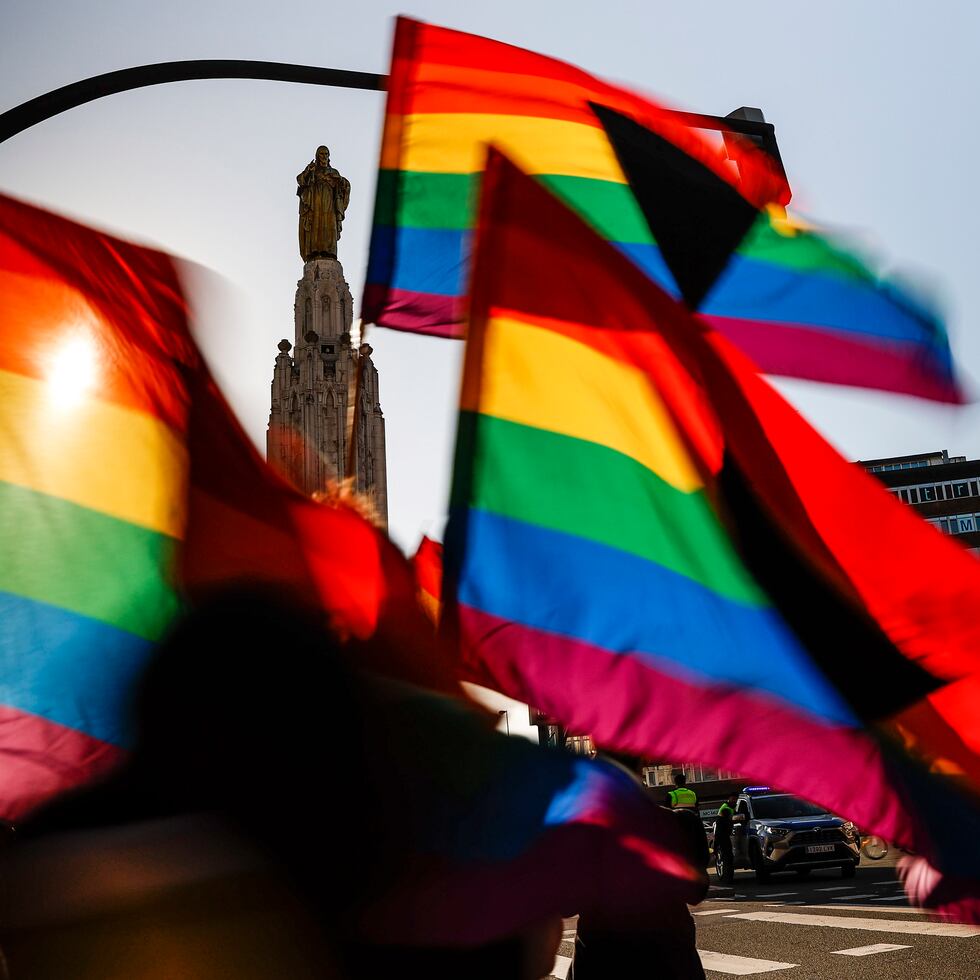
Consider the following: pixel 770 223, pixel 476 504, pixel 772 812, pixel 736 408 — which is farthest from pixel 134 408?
pixel 772 812

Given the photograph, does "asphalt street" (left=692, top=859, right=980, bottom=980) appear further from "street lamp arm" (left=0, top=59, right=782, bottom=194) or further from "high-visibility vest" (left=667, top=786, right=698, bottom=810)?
"street lamp arm" (left=0, top=59, right=782, bottom=194)

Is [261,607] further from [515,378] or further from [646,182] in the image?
[646,182]

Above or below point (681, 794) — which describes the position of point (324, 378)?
above

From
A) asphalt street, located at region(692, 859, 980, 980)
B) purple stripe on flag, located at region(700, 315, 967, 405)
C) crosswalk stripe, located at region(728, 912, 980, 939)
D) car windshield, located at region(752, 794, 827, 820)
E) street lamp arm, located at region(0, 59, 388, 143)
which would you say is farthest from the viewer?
car windshield, located at region(752, 794, 827, 820)

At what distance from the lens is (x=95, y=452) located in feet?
9.52

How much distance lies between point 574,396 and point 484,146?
1.90 meters


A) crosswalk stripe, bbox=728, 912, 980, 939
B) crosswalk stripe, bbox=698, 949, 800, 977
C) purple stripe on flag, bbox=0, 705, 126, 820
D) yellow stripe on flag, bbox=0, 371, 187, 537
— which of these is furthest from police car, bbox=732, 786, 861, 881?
purple stripe on flag, bbox=0, 705, 126, 820

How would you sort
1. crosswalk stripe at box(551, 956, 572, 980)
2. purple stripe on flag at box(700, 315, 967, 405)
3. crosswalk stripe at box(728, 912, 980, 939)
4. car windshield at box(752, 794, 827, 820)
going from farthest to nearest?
1. car windshield at box(752, 794, 827, 820)
2. crosswalk stripe at box(728, 912, 980, 939)
3. crosswalk stripe at box(551, 956, 572, 980)
4. purple stripe on flag at box(700, 315, 967, 405)

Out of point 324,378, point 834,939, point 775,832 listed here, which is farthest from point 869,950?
point 324,378

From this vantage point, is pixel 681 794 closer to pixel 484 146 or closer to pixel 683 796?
pixel 683 796

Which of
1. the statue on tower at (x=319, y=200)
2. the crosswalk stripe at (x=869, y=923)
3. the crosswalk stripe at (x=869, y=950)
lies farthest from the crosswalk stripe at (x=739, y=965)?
the statue on tower at (x=319, y=200)

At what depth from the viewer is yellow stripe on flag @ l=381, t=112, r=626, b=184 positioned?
4.47 meters

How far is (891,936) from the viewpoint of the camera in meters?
8.54

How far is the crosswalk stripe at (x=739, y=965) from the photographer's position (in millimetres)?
7539
